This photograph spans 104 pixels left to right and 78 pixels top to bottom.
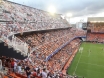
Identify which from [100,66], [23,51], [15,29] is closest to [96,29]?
[100,66]

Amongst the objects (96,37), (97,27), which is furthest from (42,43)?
(97,27)

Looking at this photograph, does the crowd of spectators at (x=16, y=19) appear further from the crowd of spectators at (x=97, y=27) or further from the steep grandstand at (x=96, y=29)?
the crowd of spectators at (x=97, y=27)

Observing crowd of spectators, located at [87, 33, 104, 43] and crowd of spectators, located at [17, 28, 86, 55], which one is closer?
crowd of spectators, located at [17, 28, 86, 55]

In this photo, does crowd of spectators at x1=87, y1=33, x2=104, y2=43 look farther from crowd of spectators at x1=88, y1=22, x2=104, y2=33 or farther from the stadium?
crowd of spectators at x1=88, y1=22, x2=104, y2=33

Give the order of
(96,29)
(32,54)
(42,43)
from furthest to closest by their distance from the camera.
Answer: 1. (96,29)
2. (42,43)
3. (32,54)

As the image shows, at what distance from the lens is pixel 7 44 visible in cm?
789

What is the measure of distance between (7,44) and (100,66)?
15.7 m

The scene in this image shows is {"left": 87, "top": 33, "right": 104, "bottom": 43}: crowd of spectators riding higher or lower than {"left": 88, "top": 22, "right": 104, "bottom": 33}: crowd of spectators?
lower

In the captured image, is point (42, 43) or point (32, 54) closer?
point (32, 54)

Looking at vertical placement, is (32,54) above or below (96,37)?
above

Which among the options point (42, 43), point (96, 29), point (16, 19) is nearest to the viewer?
point (16, 19)

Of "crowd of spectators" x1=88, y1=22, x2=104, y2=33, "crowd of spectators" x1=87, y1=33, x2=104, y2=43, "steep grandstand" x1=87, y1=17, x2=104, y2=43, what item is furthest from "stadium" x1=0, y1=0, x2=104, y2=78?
"crowd of spectators" x1=88, y1=22, x2=104, y2=33

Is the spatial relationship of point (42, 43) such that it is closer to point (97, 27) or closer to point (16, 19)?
point (16, 19)

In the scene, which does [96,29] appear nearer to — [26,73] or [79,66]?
[79,66]
